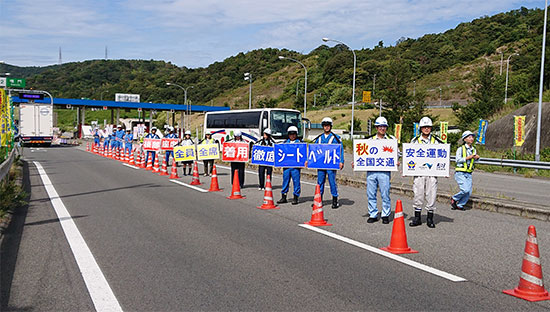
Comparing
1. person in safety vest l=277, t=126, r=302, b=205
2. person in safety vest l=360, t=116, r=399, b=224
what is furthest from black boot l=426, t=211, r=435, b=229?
person in safety vest l=277, t=126, r=302, b=205

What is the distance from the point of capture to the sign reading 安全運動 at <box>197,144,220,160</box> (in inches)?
772

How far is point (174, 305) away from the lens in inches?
205

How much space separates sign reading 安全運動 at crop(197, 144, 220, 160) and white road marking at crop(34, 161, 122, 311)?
853 centimetres

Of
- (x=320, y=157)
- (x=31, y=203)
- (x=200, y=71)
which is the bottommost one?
(x=31, y=203)

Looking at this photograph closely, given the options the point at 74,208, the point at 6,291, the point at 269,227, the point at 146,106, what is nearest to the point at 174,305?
the point at 6,291

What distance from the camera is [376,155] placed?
10344 millimetres

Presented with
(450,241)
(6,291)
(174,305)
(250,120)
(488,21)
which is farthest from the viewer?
(488,21)

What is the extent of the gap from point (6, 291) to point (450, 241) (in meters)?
6.17

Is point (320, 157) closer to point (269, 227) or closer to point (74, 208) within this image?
point (269, 227)

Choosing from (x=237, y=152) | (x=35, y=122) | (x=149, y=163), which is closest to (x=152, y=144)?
(x=149, y=163)

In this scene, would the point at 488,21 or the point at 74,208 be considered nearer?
the point at 74,208

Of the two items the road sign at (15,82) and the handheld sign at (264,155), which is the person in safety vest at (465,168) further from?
the road sign at (15,82)

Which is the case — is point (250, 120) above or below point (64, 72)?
below

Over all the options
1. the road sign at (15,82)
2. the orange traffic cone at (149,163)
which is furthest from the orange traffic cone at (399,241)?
the road sign at (15,82)
